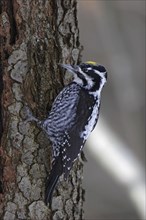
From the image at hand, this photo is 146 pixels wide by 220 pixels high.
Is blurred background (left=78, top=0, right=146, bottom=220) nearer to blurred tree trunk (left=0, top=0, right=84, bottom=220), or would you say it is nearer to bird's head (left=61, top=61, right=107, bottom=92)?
bird's head (left=61, top=61, right=107, bottom=92)

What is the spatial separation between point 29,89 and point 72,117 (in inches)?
16.0

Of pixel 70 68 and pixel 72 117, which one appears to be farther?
pixel 72 117

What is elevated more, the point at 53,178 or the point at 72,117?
the point at 72,117

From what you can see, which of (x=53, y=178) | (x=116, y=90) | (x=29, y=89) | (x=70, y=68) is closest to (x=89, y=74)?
(x=70, y=68)

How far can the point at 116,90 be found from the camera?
8.45 meters

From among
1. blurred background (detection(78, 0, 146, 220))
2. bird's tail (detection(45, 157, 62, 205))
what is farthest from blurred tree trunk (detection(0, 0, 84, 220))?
blurred background (detection(78, 0, 146, 220))

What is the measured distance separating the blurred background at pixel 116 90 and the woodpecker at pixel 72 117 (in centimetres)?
291

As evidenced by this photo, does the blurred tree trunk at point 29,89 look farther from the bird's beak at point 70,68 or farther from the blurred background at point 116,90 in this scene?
the blurred background at point 116,90

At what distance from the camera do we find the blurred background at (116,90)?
26.5 ft

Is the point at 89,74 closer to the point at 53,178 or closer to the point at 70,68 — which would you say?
the point at 70,68

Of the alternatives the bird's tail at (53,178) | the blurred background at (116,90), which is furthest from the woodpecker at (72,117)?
the blurred background at (116,90)

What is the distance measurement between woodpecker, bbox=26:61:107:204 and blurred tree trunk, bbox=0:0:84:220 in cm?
5

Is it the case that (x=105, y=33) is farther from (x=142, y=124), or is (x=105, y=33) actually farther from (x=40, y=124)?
(x=40, y=124)

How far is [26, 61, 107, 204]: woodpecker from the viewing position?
11.8 ft
